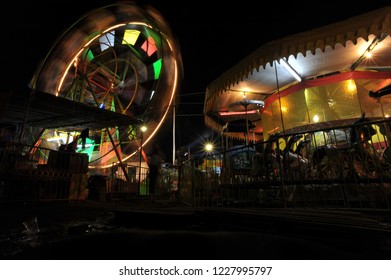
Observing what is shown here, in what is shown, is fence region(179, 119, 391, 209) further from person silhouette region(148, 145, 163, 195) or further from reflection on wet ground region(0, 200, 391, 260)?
person silhouette region(148, 145, 163, 195)

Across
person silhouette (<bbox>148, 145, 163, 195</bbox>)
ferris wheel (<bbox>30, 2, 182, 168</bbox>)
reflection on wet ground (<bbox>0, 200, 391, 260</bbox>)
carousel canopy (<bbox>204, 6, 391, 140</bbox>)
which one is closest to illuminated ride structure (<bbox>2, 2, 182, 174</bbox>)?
ferris wheel (<bbox>30, 2, 182, 168</bbox>)

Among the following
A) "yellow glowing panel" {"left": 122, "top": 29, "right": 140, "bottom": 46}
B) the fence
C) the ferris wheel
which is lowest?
the fence

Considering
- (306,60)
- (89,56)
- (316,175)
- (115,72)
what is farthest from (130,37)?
(316,175)

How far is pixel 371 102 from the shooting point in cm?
666

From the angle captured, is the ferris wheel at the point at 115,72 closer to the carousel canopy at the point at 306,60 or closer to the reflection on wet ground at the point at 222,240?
the carousel canopy at the point at 306,60

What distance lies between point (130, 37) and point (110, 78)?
4.59 meters

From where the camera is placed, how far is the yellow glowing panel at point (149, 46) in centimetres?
1908

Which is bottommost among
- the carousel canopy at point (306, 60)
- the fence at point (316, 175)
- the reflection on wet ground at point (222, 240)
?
the reflection on wet ground at point (222, 240)

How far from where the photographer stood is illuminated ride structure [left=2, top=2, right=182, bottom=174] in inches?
487

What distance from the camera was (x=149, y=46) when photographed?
19.7 meters

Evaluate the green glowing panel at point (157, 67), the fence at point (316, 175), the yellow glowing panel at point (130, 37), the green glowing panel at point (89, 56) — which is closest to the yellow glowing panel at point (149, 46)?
the yellow glowing panel at point (130, 37)

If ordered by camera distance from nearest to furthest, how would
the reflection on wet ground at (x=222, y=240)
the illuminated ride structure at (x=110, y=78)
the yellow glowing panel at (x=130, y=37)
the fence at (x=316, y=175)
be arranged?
the reflection on wet ground at (x=222, y=240) < the fence at (x=316, y=175) < the illuminated ride structure at (x=110, y=78) < the yellow glowing panel at (x=130, y=37)

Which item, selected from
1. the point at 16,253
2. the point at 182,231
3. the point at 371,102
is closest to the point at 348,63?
the point at 371,102
